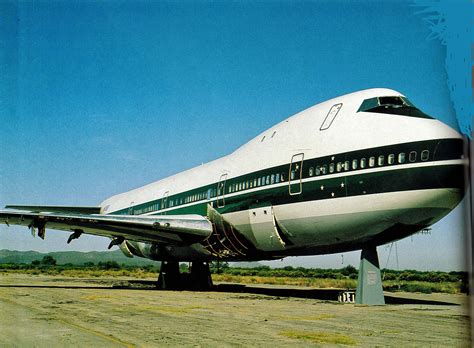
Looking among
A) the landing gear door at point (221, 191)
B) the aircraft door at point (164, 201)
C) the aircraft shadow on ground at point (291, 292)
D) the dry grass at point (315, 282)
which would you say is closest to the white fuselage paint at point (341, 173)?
the landing gear door at point (221, 191)

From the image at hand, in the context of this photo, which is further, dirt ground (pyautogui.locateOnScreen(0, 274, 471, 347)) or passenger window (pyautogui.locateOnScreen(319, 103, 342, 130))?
passenger window (pyautogui.locateOnScreen(319, 103, 342, 130))

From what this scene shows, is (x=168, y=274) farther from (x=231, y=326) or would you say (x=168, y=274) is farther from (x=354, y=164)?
(x=231, y=326)

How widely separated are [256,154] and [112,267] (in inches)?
3406

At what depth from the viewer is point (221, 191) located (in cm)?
2233

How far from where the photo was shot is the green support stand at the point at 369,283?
15.1 meters

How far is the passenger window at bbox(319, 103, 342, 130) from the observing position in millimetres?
16656

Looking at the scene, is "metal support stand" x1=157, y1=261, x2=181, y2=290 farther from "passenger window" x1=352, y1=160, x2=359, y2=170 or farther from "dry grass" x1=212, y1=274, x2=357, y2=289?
"passenger window" x1=352, y1=160, x2=359, y2=170

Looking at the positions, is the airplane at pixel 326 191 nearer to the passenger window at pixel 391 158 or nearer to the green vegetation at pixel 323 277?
the passenger window at pixel 391 158

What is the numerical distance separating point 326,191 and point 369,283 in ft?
9.62

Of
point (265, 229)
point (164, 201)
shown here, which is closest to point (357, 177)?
point (265, 229)

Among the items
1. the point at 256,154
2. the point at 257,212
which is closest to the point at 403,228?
the point at 257,212

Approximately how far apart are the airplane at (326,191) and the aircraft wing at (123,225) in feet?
0.16

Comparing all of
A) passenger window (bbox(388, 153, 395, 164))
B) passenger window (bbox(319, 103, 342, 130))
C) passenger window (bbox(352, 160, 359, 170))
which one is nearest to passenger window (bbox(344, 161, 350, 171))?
passenger window (bbox(352, 160, 359, 170))

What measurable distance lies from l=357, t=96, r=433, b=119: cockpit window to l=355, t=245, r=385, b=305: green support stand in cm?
432
